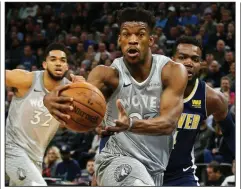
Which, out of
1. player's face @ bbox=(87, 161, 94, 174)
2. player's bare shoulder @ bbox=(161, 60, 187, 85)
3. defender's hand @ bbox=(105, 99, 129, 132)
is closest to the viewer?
defender's hand @ bbox=(105, 99, 129, 132)

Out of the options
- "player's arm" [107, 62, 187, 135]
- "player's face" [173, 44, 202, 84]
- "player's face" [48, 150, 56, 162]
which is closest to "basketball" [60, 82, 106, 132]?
"player's arm" [107, 62, 187, 135]

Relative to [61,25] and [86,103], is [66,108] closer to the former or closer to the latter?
[86,103]

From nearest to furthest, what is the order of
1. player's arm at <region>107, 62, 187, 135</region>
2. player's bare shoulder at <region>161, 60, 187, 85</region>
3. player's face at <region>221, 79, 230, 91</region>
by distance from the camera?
player's arm at <region>107, 62, 187, 135</region>
player's bare shoulder at <region>161, 60, 187, 85</region>
player's face at <region>221, 79, 230, 91</region>

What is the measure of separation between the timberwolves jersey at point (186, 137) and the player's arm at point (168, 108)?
1.28 metres

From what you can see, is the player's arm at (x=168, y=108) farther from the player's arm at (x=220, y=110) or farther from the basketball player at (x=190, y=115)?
the player's arm at (x=220, y=110)

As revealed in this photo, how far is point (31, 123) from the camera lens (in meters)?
7.16

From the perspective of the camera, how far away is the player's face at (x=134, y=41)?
500 cm

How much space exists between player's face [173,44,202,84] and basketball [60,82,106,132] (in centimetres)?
192

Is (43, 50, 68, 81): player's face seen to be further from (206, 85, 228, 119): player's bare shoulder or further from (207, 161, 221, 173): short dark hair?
(207, 161, 221, 173): short dark hair

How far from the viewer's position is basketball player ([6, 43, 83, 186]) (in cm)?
708

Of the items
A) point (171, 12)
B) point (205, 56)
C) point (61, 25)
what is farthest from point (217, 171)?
point (61, 25)

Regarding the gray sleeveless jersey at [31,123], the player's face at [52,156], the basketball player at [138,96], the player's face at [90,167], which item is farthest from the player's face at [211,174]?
the basketball player at [138,96]

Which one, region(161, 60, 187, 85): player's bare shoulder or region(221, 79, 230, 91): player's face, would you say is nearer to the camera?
region(161, 60, 187, 85): player's bare shoulder

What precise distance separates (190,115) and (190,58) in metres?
0.64
